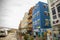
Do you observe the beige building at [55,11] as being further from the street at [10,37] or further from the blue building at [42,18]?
the street at [10,37]

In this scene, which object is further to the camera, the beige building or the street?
the street

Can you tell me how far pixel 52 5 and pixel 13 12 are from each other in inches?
94.5

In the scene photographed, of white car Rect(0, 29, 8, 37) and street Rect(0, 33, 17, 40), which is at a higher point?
white car Rect(0, 29, 8, 37)

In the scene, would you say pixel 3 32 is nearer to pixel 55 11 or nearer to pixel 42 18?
pixel 42 18

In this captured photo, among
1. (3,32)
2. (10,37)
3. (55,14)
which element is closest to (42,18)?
(55,14)

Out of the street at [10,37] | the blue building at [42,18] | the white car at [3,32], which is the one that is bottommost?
the street at [10,37]

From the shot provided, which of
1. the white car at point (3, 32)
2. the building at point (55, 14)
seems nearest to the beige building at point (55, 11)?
the building at point (55, 14)

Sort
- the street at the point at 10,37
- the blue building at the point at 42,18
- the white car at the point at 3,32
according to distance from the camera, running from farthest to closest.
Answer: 1. the white car at the point at 3,32
2. the street at the point at 10,37
3. the blue building at the point at 42,18

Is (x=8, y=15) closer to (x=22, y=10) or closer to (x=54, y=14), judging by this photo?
(x=22, y=10)

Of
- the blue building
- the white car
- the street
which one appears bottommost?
the street

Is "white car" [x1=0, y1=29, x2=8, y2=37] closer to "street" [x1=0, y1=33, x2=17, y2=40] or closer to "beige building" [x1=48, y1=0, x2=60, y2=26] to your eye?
"street" [x1=0, y1=33, x2=17, y2=40]

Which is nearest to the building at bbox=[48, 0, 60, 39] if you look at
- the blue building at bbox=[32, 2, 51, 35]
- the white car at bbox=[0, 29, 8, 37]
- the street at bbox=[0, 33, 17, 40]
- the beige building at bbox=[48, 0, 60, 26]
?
the beige building at bbox=[48, 0, 60, 26]

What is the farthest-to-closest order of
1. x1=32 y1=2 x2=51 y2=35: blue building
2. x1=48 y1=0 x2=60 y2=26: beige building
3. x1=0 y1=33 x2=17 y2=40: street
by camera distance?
x1=0 y1=33 x2=17 y2=40: street, x1=32 y1=2 x2=51 y2=35: blue building, x1=48 y1=0 x2=60 y2=26: beige building

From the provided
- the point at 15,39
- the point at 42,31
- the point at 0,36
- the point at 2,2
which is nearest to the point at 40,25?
the point at 42,31
